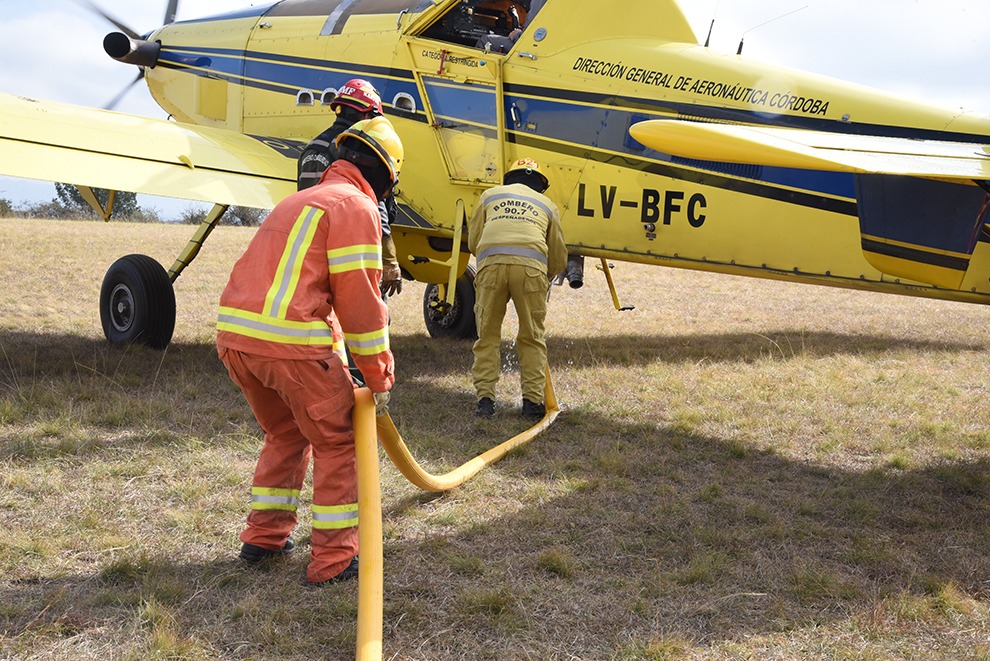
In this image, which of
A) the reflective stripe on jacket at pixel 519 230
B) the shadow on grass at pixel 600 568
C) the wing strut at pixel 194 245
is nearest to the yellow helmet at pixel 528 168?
the reflective stripe on jacket at pixel 519 230

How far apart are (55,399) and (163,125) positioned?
3.55 m

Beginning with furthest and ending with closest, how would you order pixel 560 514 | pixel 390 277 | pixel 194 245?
pixel 194 245 < pixel 390 277 < pixel 560 514

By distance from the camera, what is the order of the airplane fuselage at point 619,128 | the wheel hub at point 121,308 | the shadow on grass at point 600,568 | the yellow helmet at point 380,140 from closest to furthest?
the shadow on grass at point 600,568 < the yellow helmet at point 380,140 < the airplane fuselage at point 619,128 < the wheel hub at point 121,308

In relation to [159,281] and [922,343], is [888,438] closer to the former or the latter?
[922,343]

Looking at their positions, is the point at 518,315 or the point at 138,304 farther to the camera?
the point at 138,304

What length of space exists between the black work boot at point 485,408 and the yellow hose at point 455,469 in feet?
1.40

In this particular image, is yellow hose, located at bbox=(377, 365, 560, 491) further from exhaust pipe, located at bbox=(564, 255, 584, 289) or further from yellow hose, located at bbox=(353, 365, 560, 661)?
exhaust pipe, located at bbox=(564, 255, 584, 289)

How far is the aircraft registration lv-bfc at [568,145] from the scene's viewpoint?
20.9 ft

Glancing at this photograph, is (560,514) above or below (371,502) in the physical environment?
below

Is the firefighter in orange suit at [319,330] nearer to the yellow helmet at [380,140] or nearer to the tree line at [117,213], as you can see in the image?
the yellow helmet at [380,140]

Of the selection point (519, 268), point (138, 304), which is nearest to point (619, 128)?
point (519, 268)

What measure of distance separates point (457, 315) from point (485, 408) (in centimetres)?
333

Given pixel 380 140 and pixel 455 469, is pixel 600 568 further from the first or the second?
pixel 380 140

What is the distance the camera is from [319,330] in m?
4.07
